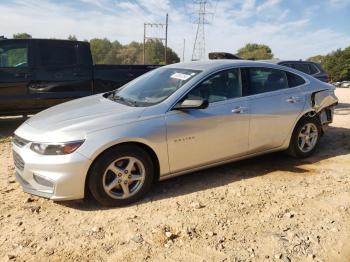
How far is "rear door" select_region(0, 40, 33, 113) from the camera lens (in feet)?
24.4

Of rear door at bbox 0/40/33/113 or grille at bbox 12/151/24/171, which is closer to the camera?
grille at bbox 12/151/24/171

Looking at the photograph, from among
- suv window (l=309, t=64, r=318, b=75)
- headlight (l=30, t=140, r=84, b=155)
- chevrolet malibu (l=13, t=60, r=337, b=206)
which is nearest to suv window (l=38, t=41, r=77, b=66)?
chevrolet malibu (l=13, t=60, r=337, b=206)

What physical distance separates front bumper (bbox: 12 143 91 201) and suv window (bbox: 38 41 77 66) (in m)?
4.41

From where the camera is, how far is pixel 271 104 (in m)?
5.02

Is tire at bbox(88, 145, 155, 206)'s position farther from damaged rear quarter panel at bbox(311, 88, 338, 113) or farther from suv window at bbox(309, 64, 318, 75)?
suv window at bbox(309, 64, 318, 75)

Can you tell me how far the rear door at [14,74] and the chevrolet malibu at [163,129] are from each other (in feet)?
10.6

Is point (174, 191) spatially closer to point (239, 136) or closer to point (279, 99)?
point (239, 136)

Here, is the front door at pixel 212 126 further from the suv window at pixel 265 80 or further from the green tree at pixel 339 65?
the green tree at pixel 339 65

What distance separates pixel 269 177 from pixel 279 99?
1094mm

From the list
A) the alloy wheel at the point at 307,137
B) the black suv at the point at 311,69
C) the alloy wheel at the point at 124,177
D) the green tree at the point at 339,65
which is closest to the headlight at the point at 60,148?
the alloy wheel at the point at 124,177

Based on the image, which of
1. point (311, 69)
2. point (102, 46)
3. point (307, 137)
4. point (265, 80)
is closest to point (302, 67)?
point (311, 69)

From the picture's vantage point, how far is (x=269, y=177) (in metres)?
4.91

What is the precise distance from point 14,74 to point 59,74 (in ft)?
2.92

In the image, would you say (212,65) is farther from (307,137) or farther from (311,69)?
(311,69)
